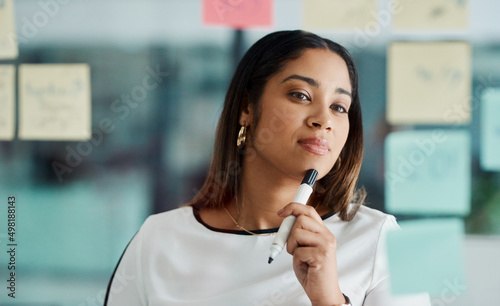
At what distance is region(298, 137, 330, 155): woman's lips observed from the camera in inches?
28.1

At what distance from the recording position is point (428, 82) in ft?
3.12

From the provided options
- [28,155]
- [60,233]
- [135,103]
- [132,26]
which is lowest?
[60,233]

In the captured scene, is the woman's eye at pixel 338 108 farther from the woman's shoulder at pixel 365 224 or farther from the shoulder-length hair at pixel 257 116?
the woman's shoulder at pixel 365 224

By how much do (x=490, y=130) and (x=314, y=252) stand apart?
537 millimetres

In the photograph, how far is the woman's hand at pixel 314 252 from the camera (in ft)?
2.04

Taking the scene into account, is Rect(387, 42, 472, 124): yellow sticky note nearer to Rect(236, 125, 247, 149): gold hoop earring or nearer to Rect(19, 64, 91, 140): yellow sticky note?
Rect(236, 125, 247, 149): gold hoop earring

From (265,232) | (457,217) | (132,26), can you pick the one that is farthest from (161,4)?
(457,217)

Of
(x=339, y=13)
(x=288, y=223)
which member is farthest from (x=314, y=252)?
(x=339, y=13)

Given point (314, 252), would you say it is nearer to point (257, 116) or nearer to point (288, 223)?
point (288, 223)

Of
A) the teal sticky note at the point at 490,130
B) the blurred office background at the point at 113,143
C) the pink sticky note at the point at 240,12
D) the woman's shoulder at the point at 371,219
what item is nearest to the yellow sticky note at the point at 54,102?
the blurred office background at the point at 113,143

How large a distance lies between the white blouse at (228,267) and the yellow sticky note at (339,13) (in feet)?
1.33

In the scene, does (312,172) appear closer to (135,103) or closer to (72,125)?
(135,103)

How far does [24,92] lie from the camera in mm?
1080

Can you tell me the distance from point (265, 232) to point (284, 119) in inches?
7.9
